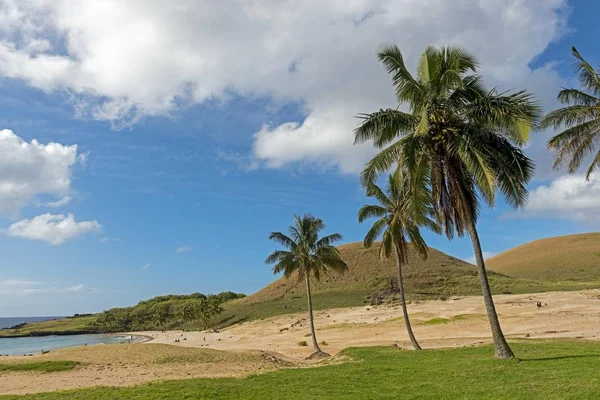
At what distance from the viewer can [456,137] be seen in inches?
707

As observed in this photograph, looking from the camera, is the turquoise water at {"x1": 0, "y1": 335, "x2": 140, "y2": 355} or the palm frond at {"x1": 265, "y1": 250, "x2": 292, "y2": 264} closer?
the palm frond at {"x1": 265, "y1": 250, "x2": 292, "y2": 264}

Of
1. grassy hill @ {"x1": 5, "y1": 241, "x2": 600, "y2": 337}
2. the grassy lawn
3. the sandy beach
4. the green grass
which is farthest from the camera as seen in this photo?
grassy hill @ {"x1": 5, "y1": 241, "x2": 600, "y2": 337}

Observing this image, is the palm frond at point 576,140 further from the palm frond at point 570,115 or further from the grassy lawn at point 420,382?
the grassy lawn at point 420,382

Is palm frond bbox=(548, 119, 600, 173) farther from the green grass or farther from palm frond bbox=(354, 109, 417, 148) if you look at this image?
the green grass

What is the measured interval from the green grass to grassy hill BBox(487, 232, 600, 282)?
103477 millimetres

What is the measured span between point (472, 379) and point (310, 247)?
877 inches

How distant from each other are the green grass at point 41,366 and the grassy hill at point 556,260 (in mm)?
103477

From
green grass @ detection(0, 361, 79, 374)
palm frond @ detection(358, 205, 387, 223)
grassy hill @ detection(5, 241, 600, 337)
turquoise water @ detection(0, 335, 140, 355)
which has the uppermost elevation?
palm frond @ detection(358, 205, 387, 223)

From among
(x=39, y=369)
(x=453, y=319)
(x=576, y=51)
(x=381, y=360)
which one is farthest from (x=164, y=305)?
(x=576, y=51)

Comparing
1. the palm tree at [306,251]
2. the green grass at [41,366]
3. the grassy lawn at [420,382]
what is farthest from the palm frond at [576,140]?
the green grass at [41,366]

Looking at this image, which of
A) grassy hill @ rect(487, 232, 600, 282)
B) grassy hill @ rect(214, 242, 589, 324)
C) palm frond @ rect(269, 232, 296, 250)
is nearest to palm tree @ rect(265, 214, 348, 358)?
palm frond @ rect(269, 232, 296, 250)

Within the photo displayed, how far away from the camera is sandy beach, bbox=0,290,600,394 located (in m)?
22.9

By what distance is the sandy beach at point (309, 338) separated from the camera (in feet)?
75.3

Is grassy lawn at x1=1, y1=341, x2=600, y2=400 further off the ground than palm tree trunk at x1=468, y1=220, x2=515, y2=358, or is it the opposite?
palm tree trunk at x1=468, y1=220, x2=515, y2=358
